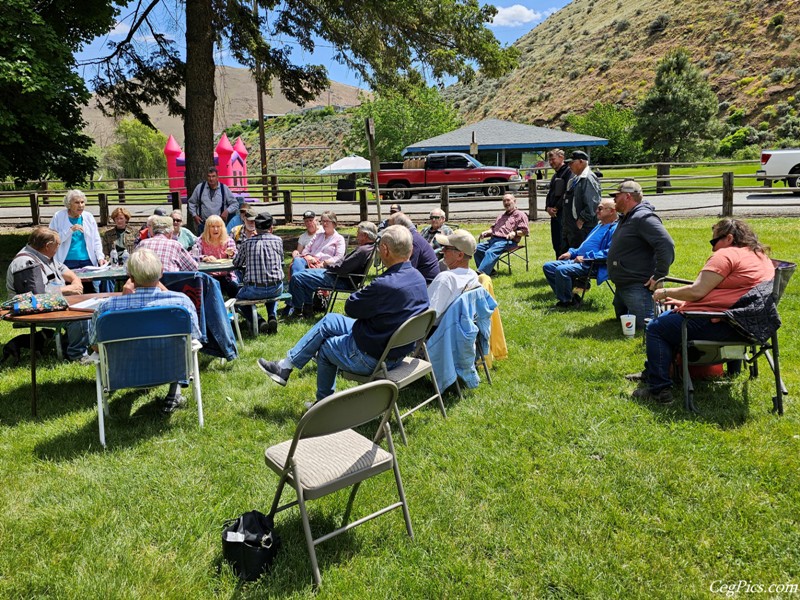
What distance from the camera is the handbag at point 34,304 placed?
447 centimetres

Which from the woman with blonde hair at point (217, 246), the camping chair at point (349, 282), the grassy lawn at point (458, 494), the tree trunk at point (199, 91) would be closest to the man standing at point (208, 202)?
the woman with blonde hair at point (217, 246)

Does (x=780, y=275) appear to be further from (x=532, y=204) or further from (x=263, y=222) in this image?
(x=532, y=204)

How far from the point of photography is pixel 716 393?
173 inches

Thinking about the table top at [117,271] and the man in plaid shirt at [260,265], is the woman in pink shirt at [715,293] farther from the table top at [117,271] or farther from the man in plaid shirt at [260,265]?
the table top at [117,271]

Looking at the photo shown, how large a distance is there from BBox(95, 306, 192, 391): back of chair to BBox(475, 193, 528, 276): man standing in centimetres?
545

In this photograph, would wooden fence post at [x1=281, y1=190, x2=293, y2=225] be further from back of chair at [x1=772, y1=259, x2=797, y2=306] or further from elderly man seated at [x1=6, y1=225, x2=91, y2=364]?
back of chair at [x1=772, y1=259, x2=797, y2=306]

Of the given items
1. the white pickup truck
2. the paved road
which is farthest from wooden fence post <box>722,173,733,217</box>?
the white pickup truck

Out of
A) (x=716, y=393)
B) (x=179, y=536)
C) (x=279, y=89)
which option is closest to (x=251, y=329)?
(x=179, y=536)

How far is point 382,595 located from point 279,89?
12.7 meters

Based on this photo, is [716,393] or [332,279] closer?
[716,393]

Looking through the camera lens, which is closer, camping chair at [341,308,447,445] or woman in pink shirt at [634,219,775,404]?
camping chair at [341,308,447,445]

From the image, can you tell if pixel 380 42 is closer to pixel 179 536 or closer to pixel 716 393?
pixel 716 393

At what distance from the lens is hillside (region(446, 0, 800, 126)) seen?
5156 centimetres

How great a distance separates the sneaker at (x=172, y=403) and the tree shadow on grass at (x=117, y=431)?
1.5 inches
